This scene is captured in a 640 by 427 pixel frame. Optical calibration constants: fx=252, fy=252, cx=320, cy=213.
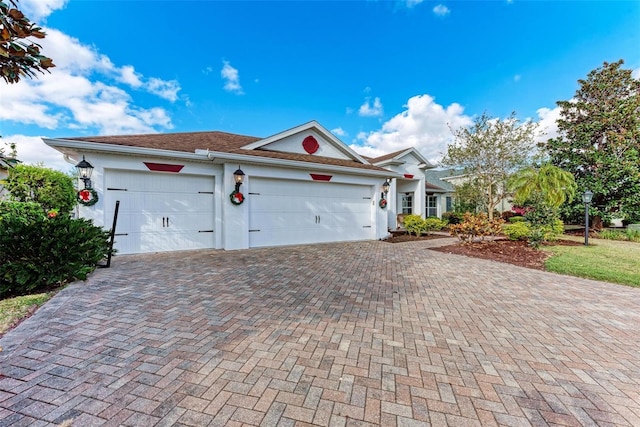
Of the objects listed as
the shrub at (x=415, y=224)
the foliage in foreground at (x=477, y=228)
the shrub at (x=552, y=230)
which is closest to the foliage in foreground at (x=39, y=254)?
the foliage in foreground at (x=477, y=228)

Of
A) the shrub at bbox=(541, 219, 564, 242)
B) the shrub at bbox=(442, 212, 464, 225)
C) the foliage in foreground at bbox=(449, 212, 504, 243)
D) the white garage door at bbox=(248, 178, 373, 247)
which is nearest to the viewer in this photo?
the white garage door at bbox=(248, 178, 373, 247)

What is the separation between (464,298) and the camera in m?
4.10

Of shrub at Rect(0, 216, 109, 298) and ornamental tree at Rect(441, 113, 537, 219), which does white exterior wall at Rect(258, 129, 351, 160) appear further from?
ornamental tree at Rect(441, 113, 537, 219)

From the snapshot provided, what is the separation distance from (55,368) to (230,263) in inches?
156

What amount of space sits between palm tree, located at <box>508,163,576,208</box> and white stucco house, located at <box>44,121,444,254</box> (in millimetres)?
6549

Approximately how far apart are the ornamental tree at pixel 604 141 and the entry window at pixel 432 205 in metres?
6.70

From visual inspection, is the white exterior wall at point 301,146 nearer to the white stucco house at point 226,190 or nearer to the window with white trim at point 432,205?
the white stucco house at point 226,190

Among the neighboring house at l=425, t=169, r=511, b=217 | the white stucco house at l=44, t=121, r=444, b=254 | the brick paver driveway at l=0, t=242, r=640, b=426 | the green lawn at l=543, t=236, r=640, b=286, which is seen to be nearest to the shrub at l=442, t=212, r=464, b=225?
the neighboring house at l=425, t=169, r=511, b=217


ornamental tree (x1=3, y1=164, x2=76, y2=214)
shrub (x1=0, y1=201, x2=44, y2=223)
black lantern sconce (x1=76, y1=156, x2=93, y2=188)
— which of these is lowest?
shrub (x1=0, y1=201, x2=44, y2=223)

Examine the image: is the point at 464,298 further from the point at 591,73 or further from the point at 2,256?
the point at 591,73

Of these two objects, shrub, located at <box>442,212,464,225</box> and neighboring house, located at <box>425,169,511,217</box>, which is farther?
shrub, located at <box>442,212,464,225</box>

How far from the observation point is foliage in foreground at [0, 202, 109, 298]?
4.05 metres

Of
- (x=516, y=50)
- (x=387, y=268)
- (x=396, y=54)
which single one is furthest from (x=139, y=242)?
(x=516, y=50)

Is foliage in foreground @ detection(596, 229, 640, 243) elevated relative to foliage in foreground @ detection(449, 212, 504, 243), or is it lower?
lower
